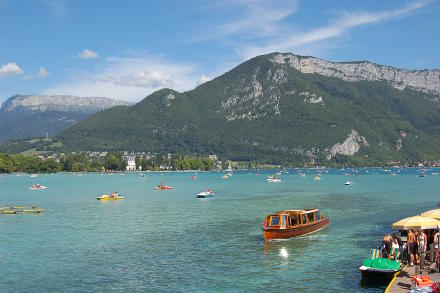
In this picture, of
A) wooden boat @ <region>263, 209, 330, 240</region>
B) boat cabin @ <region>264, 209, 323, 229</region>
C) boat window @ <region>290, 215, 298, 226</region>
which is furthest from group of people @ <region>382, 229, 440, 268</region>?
boat window @ <region>290, 215, 298, 226</region>

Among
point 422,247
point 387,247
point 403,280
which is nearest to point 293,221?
point 387,247

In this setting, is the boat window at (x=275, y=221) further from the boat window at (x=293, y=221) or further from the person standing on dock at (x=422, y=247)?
the person standing on dock at (x=422, y=247)

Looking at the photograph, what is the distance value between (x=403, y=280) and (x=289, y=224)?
86.7 ft

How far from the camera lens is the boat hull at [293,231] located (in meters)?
58.2

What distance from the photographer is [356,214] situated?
88.2m

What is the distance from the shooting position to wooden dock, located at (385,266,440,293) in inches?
1240

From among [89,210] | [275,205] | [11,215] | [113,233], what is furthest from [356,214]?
[11,215]

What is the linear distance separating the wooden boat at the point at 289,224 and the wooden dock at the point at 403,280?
22247mm

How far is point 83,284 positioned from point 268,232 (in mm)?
25632

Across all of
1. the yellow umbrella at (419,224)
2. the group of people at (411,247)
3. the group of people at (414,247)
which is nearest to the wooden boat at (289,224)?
the yellow umbrella at (419,224)

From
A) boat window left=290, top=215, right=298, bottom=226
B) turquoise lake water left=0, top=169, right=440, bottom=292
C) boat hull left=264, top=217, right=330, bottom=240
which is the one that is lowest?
turquoise lake water left=0, top=169, right=440, bottom=292

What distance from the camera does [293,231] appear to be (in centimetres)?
6038

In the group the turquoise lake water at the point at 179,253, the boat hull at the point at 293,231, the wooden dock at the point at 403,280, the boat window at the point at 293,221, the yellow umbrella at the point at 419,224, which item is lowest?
the turquoise lake water at the point at 179,253

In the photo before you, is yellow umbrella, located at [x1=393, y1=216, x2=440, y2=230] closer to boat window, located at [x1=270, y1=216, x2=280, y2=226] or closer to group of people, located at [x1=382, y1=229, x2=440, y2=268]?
group of people, located at [x1=382, y1=229, x2=440, y2=268]
